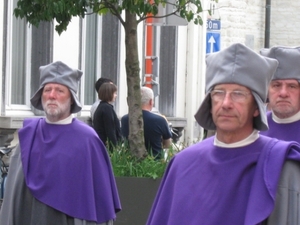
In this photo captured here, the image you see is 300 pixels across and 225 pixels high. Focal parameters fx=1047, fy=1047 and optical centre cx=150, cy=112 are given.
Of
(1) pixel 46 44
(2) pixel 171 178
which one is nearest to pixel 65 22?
(1) pixel 46 44

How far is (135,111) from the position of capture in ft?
35.7

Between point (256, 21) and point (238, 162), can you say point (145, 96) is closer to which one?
point (238, 162)

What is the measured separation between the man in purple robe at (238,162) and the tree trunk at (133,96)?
19.9 ft

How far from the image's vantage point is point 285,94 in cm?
657

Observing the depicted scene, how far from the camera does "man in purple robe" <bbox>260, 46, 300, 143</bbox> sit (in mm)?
6547

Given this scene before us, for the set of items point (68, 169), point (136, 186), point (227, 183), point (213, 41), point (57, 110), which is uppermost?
point (213, 41)

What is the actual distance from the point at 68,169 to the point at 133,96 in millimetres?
3416

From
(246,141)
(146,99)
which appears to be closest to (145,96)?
(146,99)

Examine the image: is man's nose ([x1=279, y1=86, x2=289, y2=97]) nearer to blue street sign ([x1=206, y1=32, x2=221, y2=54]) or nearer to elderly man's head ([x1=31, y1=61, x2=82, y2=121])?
elderly man's head ([x1=31, y1=61, x2=82, y2=121])

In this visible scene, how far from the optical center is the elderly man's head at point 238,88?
4.54 m

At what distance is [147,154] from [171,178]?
20.1 feet

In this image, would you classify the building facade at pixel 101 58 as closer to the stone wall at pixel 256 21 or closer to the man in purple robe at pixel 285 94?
the stone wall at pixel 256 21

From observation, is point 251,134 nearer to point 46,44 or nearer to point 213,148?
point 213,148

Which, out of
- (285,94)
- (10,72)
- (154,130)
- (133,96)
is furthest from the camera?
(10,72)
